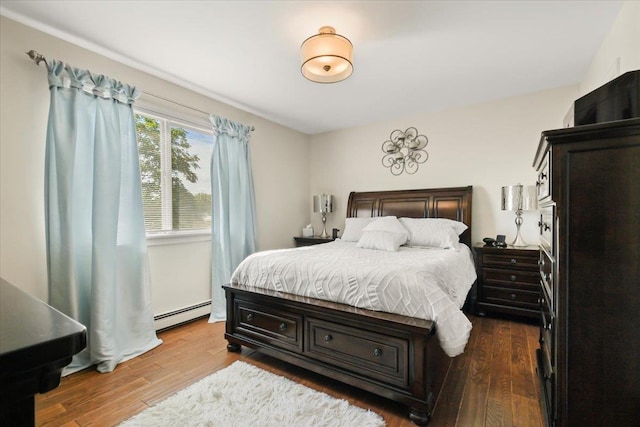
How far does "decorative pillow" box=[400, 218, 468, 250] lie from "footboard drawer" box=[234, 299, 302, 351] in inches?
71.5

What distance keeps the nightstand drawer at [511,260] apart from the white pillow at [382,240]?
0.94 m

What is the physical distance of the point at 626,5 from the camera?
1874 mm

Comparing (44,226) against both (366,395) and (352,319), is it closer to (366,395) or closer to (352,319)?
(352,319)

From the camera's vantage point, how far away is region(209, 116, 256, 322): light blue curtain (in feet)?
10.8

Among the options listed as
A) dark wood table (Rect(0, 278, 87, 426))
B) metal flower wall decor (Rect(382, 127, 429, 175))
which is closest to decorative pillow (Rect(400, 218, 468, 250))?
metal flower wall decor (Rect(382, 127, 429, 175))

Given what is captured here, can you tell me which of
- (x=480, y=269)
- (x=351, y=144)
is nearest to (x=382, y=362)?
(x=480, y=269)

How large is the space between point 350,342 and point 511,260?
2.23 m

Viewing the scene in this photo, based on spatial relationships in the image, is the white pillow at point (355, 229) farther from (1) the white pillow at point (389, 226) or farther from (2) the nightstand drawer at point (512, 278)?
(2) the nightstand drawer at point (512, 278)

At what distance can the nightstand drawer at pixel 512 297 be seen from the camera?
299 cm

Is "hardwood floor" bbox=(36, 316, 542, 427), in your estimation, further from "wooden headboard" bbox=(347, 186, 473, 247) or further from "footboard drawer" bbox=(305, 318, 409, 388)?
"wooden headboard" bbox=(347, 186, 473, 247)

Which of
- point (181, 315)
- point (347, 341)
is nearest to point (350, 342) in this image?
point (347, 341)

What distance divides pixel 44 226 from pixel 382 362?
2.62 meters

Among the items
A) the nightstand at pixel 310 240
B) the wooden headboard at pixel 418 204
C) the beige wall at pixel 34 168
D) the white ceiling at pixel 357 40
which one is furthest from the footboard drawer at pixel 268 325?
the wooden headboard at pixel 418 204

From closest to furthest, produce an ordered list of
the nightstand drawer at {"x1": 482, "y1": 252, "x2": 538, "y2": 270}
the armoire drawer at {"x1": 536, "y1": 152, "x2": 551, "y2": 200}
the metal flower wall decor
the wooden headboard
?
1. the armoire drawer at {"x1": 536, "y1": 152, "x2": 551, "y2": 200}
2. the nightstand drawer at {"x1": 482, "y1": 252, "x2": 538, "y2": 270}
3. the wooden headboard
4. the metal flower wall decor
